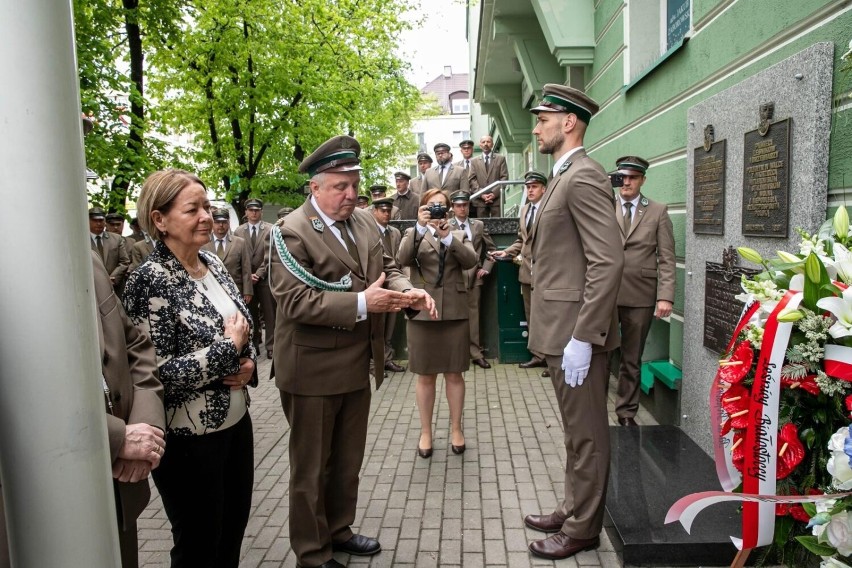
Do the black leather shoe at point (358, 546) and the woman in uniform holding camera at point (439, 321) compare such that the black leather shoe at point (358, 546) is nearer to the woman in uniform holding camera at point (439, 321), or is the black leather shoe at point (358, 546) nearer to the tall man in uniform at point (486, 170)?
the woman in uniform holding camera at point (439, 321)

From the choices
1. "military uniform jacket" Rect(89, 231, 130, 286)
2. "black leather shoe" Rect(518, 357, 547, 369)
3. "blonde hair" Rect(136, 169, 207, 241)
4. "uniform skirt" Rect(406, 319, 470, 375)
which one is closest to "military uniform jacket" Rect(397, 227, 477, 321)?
"uniform skirt" Rect(406, 319, 470, 375)

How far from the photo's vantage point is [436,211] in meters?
4.98

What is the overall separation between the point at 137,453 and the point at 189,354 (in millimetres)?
547

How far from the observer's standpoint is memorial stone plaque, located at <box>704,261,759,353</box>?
3.99m

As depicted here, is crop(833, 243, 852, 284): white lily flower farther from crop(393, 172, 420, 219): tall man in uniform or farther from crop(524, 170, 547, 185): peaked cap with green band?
crop(393, 172, 420, 219): tall man in uniform

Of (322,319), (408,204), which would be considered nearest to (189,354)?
(322,319)

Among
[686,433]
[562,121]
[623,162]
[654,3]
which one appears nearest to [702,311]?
[686,433]

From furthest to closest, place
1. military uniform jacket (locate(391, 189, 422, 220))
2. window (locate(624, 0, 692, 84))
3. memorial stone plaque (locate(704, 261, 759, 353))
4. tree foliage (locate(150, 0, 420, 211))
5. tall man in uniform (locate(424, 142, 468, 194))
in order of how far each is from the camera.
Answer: tree foliage (locate(150, 0, 420, 211)), military uniform jacket (locate(391, 189, 422, 220)), tall man in uniform (locate(424, 142, 468, 194)), window (locate(624, 0, 692, 84)), memorial stone plaque (locate(704, 261, 759, 353))

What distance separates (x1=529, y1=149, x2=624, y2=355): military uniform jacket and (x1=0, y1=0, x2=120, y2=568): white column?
2.29 m

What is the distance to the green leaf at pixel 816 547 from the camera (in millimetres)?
1684

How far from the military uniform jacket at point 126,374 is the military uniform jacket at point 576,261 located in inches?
74.9

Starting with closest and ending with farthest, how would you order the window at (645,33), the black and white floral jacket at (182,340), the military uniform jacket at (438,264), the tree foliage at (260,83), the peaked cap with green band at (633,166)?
the black and white floral jacket at (182,340), the military uniform jacket at (438,264), the peaked cap with green band at (633,166), the window at (645,33), the tree foliage at (260,83)

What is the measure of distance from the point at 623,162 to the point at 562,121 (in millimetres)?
2403

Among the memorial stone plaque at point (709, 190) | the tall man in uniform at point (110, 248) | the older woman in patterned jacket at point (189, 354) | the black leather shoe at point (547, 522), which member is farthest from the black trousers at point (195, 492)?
the tall man in uniform at point (110, 248)
